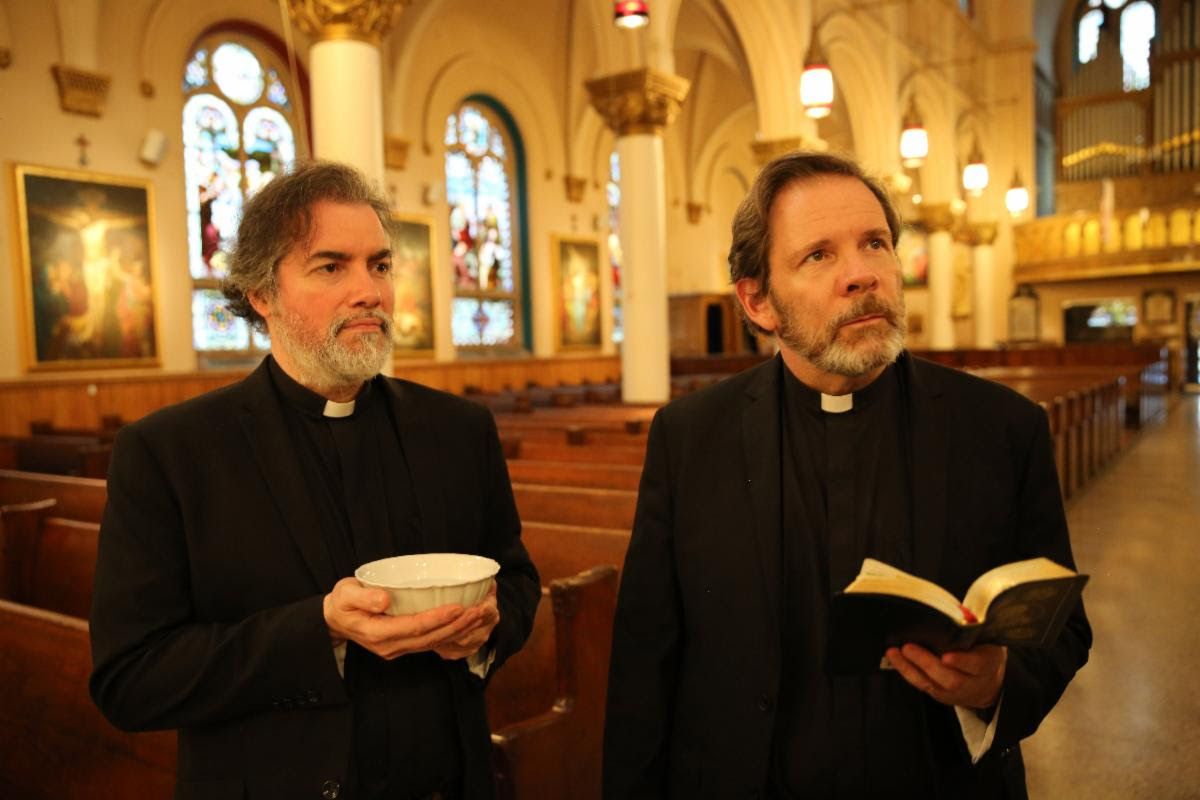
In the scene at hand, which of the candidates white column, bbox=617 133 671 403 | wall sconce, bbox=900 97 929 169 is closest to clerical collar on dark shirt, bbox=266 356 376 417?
white column, bbox=617 133 671 403

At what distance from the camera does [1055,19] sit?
2661 cm

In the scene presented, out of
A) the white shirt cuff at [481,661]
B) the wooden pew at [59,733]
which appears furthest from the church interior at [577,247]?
the white shirt cuff at [481,661]

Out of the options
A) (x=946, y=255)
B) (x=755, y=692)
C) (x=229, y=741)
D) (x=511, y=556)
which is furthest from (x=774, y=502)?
(x=946, y=255)

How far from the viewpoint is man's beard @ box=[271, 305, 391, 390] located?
5.57 ft

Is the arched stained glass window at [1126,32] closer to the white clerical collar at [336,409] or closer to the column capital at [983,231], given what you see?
the column capital at [983,231]

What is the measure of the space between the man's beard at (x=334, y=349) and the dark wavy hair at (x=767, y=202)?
0.69m

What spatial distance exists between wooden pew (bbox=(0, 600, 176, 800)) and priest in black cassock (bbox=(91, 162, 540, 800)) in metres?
0.87

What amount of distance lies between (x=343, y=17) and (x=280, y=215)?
5.26m

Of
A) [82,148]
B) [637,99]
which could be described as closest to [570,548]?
[637,99]

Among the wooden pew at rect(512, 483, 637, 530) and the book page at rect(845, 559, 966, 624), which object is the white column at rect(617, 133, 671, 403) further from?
the book page at rect(845, 559, 966, 624)

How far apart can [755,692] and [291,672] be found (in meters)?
0.76

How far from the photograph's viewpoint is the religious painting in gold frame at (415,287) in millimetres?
13500

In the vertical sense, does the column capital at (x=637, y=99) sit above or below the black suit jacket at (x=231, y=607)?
above

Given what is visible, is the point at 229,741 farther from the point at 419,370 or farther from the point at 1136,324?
the point at 1136,324
